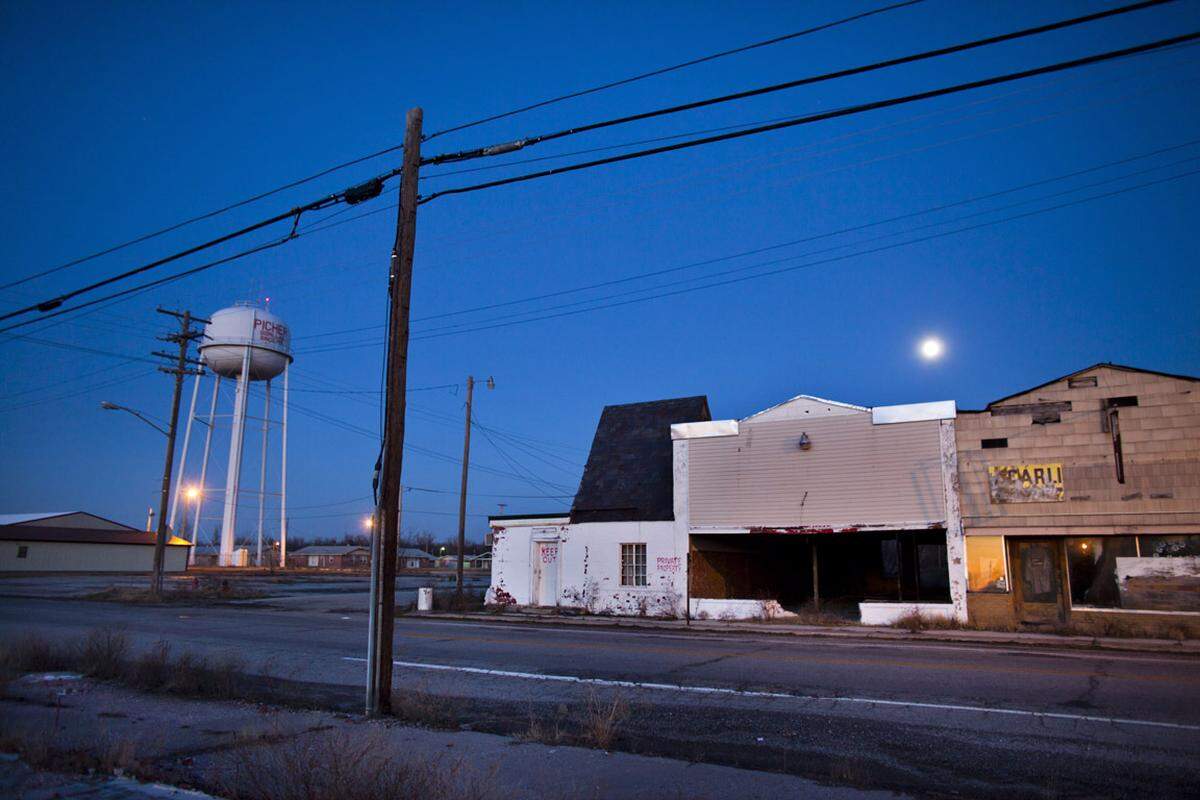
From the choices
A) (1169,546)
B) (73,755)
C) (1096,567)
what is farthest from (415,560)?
(73,755)

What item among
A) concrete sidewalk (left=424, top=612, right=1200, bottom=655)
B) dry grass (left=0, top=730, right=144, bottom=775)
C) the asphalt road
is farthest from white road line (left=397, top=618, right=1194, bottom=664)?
dry grass (left=0, top=730, right=144, bottom=775)

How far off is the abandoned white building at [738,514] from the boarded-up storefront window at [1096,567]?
8.72 ft

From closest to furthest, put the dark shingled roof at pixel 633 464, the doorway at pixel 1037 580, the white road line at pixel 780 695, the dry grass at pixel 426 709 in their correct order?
1. the dry grass at pixel 426 709
2. the white road line at pixel 780 695
3. the doorway at pixel 1037 580
4. the dark shingled roof at pixel 633 464

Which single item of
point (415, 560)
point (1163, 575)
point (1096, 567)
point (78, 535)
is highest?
point (78, 535)

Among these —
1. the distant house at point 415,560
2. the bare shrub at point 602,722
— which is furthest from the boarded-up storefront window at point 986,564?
the distant house at point 415,560

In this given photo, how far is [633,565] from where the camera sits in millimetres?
26344

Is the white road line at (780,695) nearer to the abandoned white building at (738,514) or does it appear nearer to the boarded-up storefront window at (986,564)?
the abandoned white building at (738,514)

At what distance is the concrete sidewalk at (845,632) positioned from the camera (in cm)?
1698

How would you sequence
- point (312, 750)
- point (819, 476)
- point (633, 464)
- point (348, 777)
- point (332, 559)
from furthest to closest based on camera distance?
point (332, 559) < point (633, 464) < point (819, 476) < point (312, 750) < point (348, 777)

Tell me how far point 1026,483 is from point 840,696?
44.4 feet

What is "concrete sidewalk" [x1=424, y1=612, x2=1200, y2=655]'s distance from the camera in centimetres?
1698

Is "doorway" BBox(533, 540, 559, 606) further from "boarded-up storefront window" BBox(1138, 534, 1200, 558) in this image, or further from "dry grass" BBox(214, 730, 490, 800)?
"dry grass" BBox(214, 730, 490, 800)

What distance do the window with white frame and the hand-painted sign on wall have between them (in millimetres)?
10914

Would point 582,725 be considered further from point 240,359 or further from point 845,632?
Result: point 240,359
